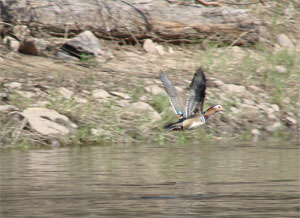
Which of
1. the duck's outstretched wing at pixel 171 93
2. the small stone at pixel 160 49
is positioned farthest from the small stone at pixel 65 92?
the small stone at pixel 160 49

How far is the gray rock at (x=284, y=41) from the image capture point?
1439 centimetres

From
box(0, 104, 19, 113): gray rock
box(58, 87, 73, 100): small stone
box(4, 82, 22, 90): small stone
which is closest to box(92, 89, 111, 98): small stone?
box(58, 87, 73, 100): small stone

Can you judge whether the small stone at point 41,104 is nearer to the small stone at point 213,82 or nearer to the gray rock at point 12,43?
the gray rock at point 12,43

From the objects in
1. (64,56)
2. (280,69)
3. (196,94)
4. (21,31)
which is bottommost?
(280,69)

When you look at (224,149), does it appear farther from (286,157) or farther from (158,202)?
(158,202)

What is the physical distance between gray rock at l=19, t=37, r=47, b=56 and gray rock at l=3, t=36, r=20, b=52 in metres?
0.09

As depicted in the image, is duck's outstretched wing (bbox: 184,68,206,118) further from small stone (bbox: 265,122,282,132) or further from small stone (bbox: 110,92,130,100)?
small stone (bbox: 265,122,282,132)

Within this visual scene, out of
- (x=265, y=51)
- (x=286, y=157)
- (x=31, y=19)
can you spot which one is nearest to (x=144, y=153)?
(x=286, y=157)

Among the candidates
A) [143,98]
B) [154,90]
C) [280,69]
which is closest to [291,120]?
[280,69]

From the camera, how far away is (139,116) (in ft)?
34.5

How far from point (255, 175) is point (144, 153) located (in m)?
2.33

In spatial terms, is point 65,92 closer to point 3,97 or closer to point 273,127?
point 3,97

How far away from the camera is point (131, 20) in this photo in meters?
12.9

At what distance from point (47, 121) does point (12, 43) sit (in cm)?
284
